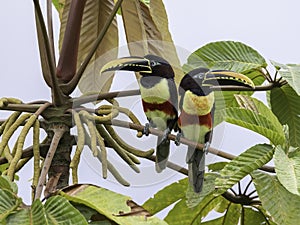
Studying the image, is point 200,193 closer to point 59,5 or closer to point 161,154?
point 161,154

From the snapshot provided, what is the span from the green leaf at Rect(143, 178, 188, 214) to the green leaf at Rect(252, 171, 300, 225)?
0.29 meters

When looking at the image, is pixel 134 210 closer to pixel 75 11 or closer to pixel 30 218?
pixel 30 218

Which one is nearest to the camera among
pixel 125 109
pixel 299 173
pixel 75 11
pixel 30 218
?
pixel 30 218

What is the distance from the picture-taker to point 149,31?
5.32 ft

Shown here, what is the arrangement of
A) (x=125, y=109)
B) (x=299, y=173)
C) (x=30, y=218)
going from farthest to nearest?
(x=125, y=109) < (x=299, y=173) < (x=30, y=218)

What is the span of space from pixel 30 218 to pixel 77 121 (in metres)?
0.25

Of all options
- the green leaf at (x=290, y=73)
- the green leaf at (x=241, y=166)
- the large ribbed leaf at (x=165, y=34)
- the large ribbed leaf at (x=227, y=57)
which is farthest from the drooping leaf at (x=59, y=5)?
the green leaf at (x=241, y=166)

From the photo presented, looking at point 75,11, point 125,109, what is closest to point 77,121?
point 125,109

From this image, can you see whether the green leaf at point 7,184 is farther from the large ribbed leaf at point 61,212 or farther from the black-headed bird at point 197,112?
the black-headed bird at point 197,112

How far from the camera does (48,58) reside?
48.8 inches

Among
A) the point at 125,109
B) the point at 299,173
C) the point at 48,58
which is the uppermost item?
the point at 48,58

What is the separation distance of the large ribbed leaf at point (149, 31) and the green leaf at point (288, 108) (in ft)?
0.77

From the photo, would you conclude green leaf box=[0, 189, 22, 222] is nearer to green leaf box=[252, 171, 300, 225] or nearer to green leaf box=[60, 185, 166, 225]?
green leaf box=[60, 185, 166, 225]

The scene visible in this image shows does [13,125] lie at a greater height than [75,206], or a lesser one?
greater
